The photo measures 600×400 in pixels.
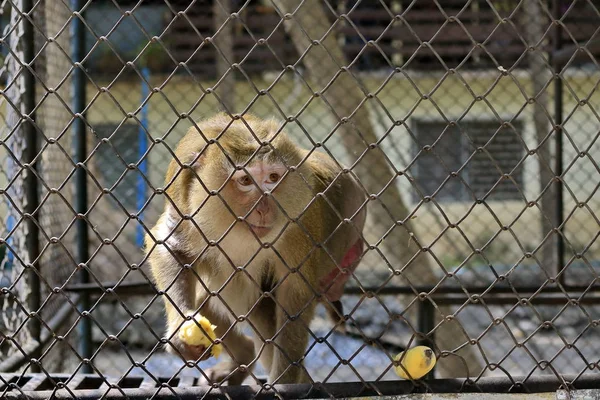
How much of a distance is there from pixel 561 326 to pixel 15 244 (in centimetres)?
650

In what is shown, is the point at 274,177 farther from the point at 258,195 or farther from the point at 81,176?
the point at 81,176

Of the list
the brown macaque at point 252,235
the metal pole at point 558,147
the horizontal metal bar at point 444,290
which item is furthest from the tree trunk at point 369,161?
the brown macaque at point 252,235

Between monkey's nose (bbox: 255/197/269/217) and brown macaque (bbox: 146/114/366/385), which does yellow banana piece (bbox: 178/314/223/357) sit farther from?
monkey's nose (bbox: 255/197/269/217)

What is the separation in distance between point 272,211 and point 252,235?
172mm

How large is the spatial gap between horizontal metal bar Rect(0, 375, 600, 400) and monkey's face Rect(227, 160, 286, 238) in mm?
646

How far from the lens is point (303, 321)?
3.34 metres

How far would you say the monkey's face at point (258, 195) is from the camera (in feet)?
9.85

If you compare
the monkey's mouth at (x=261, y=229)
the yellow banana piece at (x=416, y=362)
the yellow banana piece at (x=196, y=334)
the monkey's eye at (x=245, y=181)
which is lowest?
the yellow banana piece at (x=416, y=362)

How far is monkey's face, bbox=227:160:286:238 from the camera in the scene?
3.00m

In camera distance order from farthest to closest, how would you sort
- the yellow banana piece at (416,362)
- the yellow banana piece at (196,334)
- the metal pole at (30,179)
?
the metal pole at (30,179) < the yellow banana piece at (196,334) < the yellow banana piece at (416,362)

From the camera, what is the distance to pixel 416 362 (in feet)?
9.14

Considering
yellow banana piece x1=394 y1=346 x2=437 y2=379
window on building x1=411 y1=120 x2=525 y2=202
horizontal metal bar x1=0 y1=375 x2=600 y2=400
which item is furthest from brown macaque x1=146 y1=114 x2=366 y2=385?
window on building x1=411 y1=120 x2=525 y2=202

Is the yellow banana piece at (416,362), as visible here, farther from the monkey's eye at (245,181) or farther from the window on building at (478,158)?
the window on building at (478,158)

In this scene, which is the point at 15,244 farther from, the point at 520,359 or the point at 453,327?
the point at 520,359
